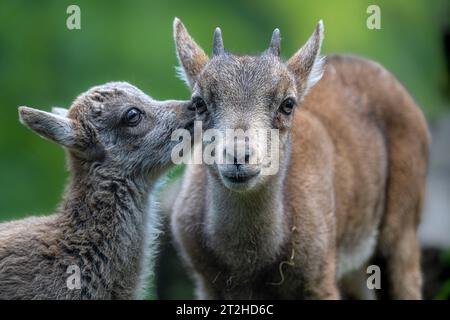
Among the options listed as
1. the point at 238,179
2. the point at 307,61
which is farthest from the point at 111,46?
the point at 238,179

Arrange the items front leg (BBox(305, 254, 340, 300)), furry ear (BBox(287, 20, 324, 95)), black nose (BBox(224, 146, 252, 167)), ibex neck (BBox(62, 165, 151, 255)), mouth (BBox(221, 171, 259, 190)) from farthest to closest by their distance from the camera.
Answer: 1. front leg (BBox(305, 254, 340, 300))
2. furry ear (BBox(287, 20, 324, 95))
3. ibex neck (BBox(62, 165, 151, 255))
4. mouth (BBox(221, 171, 259, 190))
5. black nose (BBox(224, 146, 252, 167))

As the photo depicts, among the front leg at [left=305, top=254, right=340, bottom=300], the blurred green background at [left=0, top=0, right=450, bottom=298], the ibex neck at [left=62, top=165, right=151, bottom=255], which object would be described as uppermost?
the blurred green background at [left=0, top=0, right=450, bottom=298]

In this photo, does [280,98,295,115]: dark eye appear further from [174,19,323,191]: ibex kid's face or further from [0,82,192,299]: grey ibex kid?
[0,82,192,299]: grey ibex kid

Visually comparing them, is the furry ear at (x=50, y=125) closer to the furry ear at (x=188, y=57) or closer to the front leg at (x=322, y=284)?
the furry ear at (x=188, y=57)

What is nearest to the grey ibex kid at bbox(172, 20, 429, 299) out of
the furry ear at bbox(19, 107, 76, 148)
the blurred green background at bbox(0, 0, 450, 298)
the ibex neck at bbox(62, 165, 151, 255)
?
the ibex neck at bbox(62, 165, 151, 255)

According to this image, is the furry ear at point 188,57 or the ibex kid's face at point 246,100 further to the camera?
the furry ear at point 188,57

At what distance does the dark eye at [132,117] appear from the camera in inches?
411

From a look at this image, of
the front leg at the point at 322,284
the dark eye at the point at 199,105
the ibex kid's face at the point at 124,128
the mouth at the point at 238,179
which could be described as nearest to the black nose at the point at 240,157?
the mouth at the point at 238,179

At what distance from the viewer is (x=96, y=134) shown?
1034 cm

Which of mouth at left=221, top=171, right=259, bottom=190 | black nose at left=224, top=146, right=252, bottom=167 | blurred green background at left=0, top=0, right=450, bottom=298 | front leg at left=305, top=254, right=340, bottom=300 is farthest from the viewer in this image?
blurred green background at left=0, top=0, right=450, bottom=298

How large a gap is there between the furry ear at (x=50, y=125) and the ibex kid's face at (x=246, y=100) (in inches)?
53.2

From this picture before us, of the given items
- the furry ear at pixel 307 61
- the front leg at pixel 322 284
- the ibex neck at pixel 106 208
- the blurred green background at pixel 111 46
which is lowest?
the front leg at pixel 322 284

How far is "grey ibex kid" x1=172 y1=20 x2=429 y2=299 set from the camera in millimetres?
10172

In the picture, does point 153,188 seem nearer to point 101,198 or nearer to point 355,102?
point 101,198
